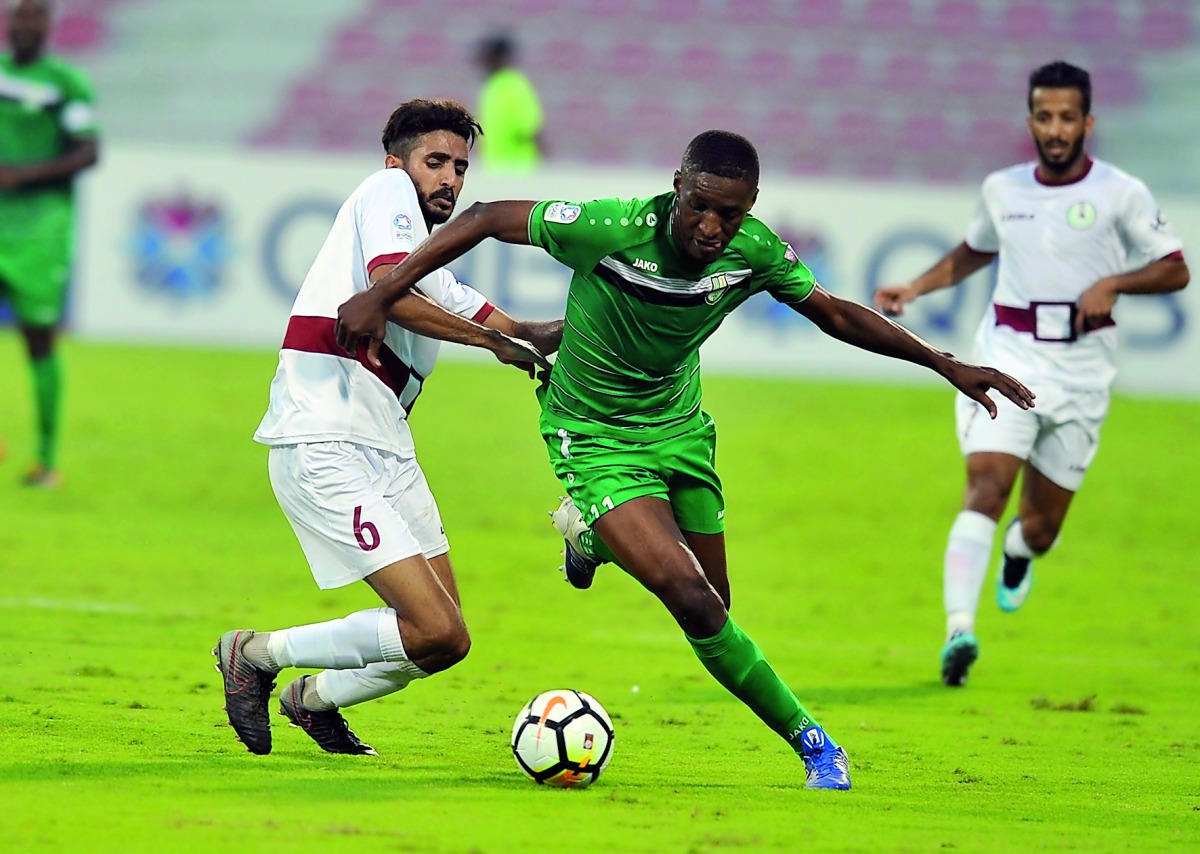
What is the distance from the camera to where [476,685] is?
7531 millimetres

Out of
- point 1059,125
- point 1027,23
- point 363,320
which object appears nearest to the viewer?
point 363,320

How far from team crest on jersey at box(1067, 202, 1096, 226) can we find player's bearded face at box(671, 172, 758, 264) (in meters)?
3.39

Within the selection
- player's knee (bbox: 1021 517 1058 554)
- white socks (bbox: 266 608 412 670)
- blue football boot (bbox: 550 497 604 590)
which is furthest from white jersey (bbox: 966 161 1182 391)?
white socks (bbox: 266 608 412 670)

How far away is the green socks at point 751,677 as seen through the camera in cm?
558

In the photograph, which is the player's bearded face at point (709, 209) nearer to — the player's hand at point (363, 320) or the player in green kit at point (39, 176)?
the player's hand at point (363, 320)

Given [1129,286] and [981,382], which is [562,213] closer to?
[981,382]

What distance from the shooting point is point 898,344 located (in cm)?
577

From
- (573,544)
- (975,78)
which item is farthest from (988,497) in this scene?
(975,78)

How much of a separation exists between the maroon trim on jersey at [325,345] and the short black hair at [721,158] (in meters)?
1.16

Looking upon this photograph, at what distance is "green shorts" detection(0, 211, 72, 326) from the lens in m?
12.2

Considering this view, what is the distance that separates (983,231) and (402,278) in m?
4.16

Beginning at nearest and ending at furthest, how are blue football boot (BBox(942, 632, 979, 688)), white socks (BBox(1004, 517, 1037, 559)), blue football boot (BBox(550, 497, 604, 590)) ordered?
blue football boot (BBox(550, 497, 604, 590)) < blue football boot (BBox(942, 632, 979, 688)) < white socks (BBox(1004, 517, 1037, 559))

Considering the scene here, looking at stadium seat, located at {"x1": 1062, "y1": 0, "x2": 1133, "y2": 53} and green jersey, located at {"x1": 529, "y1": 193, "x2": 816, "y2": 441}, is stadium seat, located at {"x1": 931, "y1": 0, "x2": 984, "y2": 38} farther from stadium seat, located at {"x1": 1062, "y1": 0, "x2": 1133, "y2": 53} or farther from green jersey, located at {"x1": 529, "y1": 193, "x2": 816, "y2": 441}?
green jersey, located at {"x1": 529, "y1": 193, "x2": 816, "y2": 441}

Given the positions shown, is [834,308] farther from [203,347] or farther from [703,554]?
[203,347]
